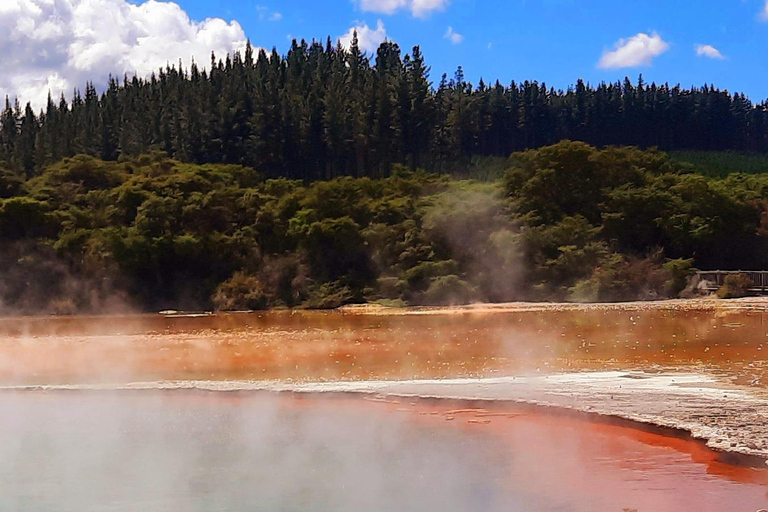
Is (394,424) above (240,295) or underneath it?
underneath

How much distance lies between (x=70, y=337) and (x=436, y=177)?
31.9 m

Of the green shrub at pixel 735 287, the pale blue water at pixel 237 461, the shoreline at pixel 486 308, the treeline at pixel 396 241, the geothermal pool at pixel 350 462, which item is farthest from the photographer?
the treeline at pixel 396 241

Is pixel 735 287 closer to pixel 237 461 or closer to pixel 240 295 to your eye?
pixel 240 295

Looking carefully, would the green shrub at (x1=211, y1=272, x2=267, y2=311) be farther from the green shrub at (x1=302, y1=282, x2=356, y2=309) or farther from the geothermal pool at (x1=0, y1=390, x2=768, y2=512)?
the geothermal pool at (x1=0, y1=390, x2=768, y2=512)

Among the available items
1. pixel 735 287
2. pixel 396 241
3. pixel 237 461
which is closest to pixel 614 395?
pixel 237 461

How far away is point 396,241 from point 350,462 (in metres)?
34.1

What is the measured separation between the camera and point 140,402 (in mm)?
18891

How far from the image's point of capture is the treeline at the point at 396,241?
147 feet

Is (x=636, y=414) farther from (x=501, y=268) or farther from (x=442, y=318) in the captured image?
(x=501, y=268)

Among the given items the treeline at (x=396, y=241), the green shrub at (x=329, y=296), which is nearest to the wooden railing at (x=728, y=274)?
the treeline at (x=396, y=241)

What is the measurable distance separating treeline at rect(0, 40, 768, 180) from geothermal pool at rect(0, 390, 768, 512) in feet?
189

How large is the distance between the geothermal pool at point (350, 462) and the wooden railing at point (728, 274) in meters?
28.8

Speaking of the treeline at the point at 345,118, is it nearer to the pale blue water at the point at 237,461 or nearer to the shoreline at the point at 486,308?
the shoreline at the point at 486,308

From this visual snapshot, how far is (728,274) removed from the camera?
42.1 meters
